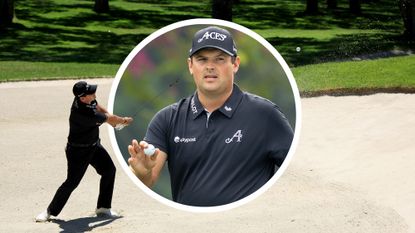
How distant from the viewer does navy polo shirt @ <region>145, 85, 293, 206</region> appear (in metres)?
2.36

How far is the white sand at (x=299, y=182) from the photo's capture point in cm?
966

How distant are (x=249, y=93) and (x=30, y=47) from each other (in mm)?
34376

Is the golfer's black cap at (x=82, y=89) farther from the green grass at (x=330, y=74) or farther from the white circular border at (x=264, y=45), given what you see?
the green grass at (x=330, y=74)

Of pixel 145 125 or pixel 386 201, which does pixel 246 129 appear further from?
pixel 386 201

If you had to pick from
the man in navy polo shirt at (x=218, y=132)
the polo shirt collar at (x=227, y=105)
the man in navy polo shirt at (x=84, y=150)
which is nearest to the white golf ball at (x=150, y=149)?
the man in navy polo shirt at (x=218, y=132)

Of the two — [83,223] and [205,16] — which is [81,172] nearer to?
[83,223]

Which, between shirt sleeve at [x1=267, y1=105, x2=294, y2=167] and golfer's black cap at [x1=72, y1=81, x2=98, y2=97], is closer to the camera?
shirt sleeve at [x1=267, y1=105, x2=294, y2=167]

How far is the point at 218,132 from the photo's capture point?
2.41 meters

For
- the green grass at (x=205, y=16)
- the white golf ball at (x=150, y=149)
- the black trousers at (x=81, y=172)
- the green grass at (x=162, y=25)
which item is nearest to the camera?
the white golf ball at (x=150, y=149)

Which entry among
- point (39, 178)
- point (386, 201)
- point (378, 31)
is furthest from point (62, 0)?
point (386, 201)

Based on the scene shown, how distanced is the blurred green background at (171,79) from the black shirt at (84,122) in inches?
268

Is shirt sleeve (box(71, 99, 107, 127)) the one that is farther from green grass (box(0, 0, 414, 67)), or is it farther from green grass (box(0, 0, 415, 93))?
green grass (box(0, 0, 414, 67))

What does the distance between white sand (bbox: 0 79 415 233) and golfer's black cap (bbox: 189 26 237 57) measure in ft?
22.1

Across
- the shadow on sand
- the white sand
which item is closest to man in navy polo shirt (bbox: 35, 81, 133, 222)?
the shadow on sand
